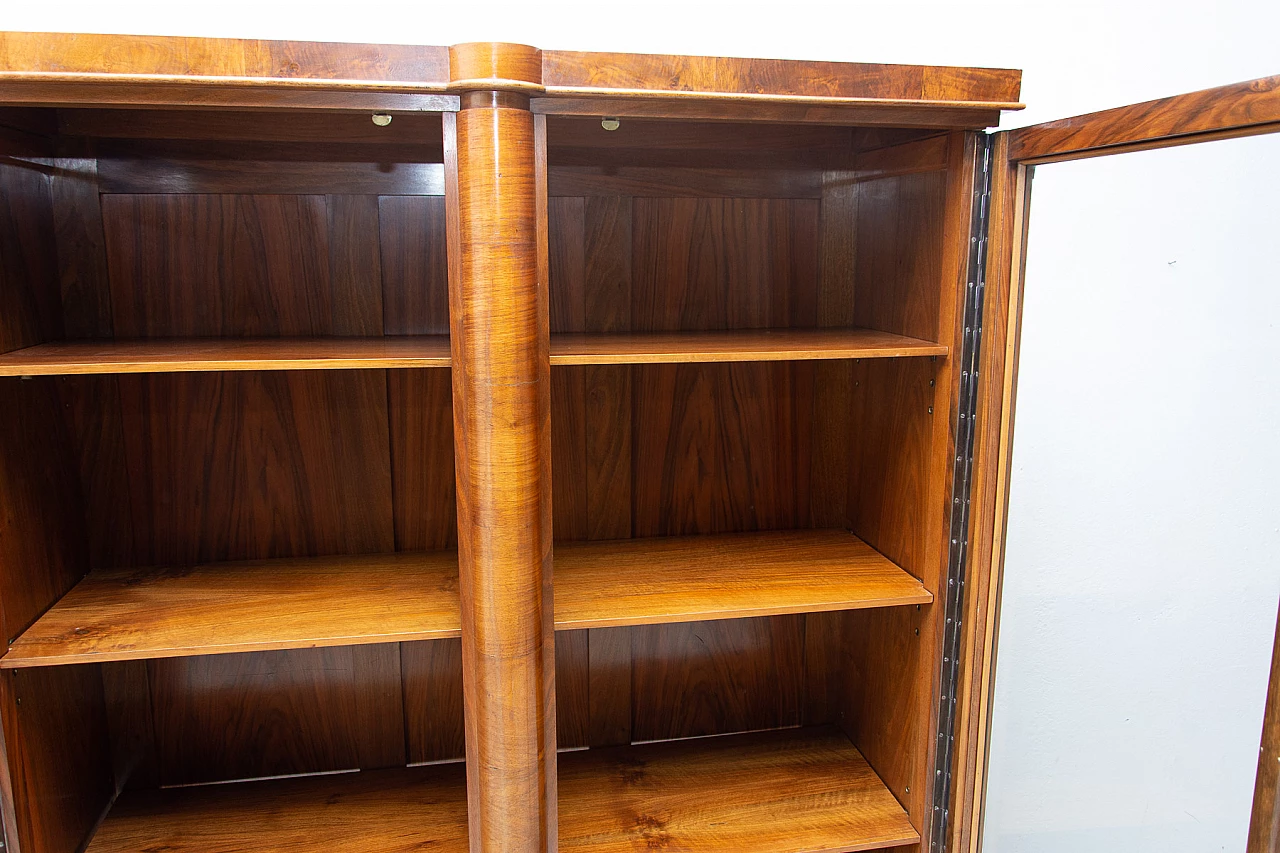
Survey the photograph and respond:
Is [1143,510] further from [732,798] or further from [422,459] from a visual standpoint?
[422,459]

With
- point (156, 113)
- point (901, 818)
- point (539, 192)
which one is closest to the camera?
point (539, 192)

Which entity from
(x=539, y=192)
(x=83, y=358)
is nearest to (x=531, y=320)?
(x=539, y=192)

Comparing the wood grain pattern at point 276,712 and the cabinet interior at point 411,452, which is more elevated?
the cabinet interior at point 411,452

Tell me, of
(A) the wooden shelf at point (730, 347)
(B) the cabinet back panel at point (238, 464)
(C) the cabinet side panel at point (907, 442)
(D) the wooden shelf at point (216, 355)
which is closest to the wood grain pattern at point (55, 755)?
(B) the cabinet back panel at point (238, 464)

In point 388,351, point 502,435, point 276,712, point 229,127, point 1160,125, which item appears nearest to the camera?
point 1160,125

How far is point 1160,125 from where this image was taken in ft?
3.42

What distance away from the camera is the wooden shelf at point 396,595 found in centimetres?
127

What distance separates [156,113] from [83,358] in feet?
1.36

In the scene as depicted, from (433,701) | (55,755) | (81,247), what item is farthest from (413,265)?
(55,755)

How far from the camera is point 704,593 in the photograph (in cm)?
142

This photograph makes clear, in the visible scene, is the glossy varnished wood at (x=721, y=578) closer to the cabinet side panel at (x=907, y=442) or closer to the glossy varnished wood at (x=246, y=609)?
the cabinet side panel at (x=907, y=442)

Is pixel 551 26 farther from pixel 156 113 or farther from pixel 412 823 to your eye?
pixel 412 823

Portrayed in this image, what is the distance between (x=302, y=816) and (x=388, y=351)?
2.66 ft

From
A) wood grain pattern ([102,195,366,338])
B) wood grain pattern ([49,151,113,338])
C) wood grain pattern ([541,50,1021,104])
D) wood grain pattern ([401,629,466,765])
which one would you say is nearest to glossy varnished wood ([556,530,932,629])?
wood grain pattern ([401,629,466,765])
